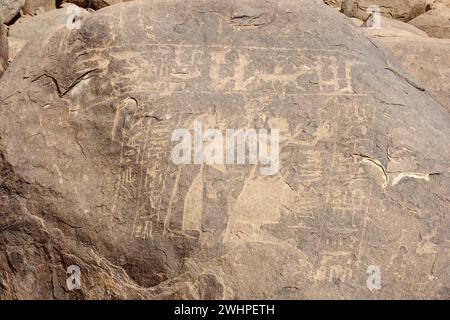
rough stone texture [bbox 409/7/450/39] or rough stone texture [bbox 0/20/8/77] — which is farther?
rough stone texture [bbox 409/7/450/39]

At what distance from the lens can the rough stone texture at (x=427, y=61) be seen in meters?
4.13

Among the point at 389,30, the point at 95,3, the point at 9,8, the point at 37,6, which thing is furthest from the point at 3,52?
the point at 389,30

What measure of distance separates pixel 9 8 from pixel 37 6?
67 centimetres

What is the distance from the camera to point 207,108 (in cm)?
306

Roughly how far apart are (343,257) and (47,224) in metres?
1.44

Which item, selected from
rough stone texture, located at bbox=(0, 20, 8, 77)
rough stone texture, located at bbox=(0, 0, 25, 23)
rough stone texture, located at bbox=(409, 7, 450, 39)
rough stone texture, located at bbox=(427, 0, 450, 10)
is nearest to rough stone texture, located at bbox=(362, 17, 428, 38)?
rough stone texture, located at bbox=(409, 7, 450, 39)

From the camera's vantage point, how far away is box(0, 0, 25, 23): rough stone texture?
5332 mm

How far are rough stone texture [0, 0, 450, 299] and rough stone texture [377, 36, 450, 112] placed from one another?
814 millimetres

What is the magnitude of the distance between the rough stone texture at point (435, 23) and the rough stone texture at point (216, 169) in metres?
3.33

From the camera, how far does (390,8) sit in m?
6.82

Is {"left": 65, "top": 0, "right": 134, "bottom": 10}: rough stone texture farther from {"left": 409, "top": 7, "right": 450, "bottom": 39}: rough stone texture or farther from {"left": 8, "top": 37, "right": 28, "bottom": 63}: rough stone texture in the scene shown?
{"left": 409, "top": 7, "right": 450, "bottom": 39}: rough stone texture

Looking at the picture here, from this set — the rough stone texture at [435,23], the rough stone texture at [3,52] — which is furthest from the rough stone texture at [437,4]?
the rough stone texture at [3,52]

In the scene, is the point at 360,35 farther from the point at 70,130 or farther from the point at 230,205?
the point at 70,130

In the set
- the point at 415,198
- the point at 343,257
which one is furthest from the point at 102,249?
the point at 415,198
